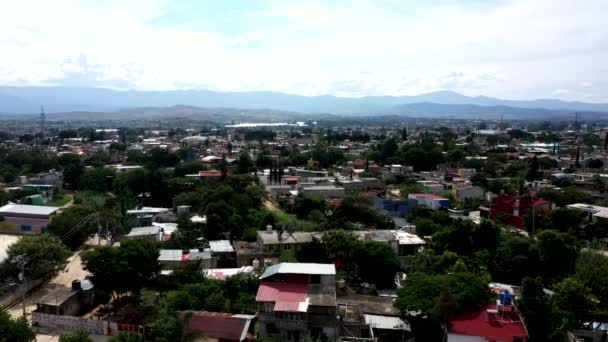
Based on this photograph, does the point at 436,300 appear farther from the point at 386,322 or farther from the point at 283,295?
→ the point at 283,295

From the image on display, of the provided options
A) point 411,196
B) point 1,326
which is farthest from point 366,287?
point 411,196

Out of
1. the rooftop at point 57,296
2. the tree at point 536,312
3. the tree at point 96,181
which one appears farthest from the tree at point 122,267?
the tree at point 96,181

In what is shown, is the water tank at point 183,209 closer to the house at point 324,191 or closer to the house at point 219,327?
the house at point 324,191

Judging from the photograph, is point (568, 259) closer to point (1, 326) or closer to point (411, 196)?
point (411, 196)

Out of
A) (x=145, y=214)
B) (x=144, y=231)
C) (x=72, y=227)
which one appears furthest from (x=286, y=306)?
(x=145, y=214)

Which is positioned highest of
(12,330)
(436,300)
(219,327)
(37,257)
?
(436,300)

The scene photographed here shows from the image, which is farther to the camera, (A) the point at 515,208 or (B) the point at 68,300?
(A) the point at 515,208
